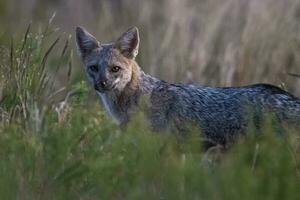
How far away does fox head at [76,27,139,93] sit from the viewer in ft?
30.0

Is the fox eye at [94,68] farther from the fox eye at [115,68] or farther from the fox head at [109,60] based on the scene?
the fox eye at [115,68]

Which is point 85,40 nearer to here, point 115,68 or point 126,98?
point 115,68

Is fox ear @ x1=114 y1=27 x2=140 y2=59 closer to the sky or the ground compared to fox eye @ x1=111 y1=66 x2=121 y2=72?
closer to the sky

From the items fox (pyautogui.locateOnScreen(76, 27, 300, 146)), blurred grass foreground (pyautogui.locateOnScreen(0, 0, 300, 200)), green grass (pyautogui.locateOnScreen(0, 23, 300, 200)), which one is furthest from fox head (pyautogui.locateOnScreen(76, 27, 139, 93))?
green grass (pyautogui.locateOnScreen(0, 23, 300, 200))

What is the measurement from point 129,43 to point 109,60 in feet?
0.96

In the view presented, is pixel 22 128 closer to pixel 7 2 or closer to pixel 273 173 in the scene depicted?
pixel 273 173

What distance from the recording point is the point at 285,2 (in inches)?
530

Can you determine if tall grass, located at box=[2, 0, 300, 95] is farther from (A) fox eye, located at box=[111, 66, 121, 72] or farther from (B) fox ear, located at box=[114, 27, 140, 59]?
(A) fox eye, located at box=[111, 66, 121, 72]

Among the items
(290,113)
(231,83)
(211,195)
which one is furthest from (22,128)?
(231,83)

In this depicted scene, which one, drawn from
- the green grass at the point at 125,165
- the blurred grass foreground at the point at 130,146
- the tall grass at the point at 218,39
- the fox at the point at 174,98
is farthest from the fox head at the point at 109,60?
the tall grass at the point at 218,39

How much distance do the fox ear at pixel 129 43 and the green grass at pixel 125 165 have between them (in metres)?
2.00

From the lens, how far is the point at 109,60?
30.6 ft

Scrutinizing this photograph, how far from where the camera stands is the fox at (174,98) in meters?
8.78

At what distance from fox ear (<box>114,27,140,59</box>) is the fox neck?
0.22m
